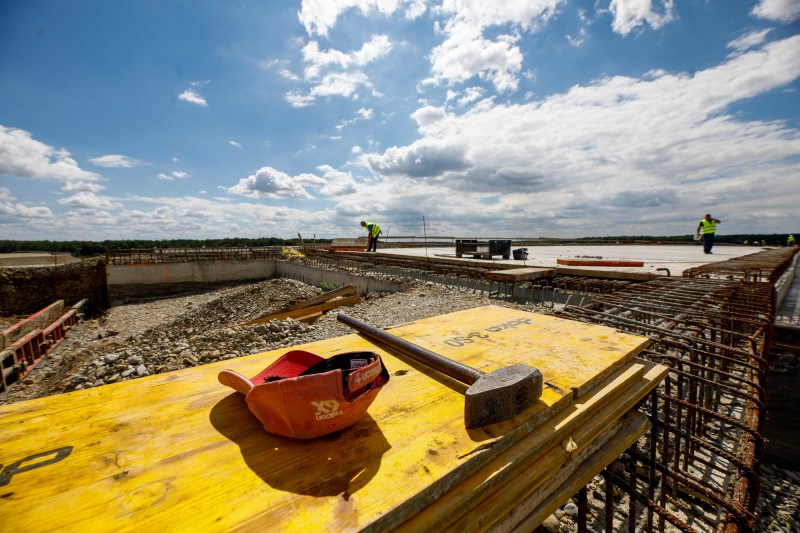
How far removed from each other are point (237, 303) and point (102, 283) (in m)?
15.6

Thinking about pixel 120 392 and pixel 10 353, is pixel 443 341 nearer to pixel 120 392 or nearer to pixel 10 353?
pixel 120 392

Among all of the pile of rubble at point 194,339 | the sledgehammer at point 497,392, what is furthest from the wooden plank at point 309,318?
the sledgehammer at point 497,392

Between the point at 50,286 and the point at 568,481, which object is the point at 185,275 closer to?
the point at 50,286

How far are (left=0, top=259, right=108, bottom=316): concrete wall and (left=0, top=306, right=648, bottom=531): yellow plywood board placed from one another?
32.3 meters

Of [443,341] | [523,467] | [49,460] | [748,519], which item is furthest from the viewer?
[443,341]

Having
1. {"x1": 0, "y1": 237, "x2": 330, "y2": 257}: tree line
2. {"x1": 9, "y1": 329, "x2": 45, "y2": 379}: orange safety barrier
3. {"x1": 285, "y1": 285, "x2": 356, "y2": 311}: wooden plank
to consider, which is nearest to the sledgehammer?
{"x1": 285, "y1": 285, "x2": 356, "y2": 311}: wooden plank

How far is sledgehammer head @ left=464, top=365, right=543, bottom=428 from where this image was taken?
4.24ft

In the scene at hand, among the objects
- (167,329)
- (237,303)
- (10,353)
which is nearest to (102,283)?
(237,303)

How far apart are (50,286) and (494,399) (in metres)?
35.0

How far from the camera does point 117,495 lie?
3.09 feet

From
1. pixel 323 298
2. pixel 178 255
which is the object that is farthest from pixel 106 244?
pixel 323 298

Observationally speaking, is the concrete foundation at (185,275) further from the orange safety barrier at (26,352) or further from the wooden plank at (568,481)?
the wooden plank at (568,481)

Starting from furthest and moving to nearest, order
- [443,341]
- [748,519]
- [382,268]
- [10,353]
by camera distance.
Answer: [382,268]
[10,353]
[443,341]
[748,519]

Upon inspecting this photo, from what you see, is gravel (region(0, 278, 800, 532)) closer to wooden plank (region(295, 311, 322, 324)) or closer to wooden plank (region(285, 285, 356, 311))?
wooden plank (region(295, 311, 322, 324))
